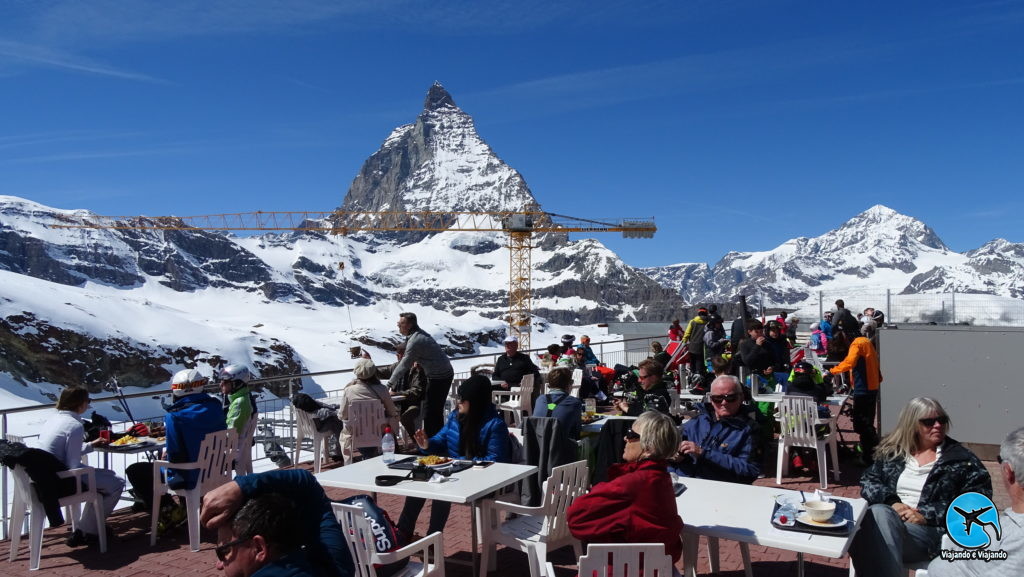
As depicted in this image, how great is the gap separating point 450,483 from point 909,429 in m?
2.38

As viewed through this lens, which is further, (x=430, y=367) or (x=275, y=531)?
(x=430, y=367)

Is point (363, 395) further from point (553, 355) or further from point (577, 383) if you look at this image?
point (553, 355)

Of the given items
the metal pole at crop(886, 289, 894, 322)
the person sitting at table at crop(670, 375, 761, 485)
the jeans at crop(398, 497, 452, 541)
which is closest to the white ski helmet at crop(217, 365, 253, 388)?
the jeans at crop(398, 497, 452, 541)

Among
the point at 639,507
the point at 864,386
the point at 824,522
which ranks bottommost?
the point at 824,522

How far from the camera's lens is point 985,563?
2426 millimetres

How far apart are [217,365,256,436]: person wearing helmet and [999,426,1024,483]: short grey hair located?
5.28m

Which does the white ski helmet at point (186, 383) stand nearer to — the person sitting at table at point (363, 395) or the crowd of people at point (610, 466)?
the crowd of people at point (610, 466)

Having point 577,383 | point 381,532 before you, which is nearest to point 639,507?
point 381,532

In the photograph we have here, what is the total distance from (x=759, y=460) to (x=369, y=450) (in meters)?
3.78

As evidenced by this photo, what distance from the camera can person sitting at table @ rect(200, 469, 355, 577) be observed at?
2.08m

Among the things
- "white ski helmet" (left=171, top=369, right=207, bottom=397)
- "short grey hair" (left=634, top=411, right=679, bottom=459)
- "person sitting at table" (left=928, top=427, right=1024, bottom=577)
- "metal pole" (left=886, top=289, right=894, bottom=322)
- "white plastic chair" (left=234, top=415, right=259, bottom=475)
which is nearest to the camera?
"person sitting at table" (left=928, top=427, right=1024, bottom=577)

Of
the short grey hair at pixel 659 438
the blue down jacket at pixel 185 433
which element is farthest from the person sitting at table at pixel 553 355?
the short grey hair at pixel 659 438

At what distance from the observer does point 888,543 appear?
3.35 m

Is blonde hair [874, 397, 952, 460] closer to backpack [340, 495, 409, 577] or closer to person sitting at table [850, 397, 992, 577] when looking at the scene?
person sitting at table [850, 397, 992, 577]
